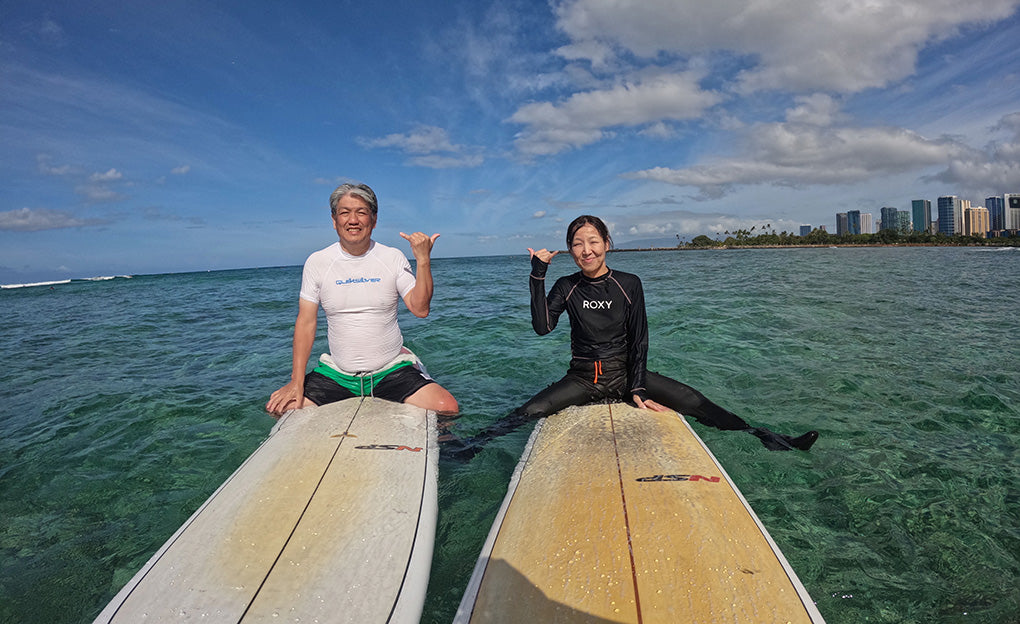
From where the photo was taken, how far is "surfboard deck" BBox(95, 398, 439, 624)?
2.20 meters

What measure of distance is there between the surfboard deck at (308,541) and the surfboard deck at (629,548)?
0.53 meters

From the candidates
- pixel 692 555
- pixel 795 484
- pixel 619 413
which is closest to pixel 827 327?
pixel 795 484

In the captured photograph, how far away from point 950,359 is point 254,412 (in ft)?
33.0

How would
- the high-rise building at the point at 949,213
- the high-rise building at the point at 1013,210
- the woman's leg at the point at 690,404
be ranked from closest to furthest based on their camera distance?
1. the woman's leg at the point at 690,404
2. the high-rise building at the point at 1013,210
3. the high-rise building at the point at 949,213

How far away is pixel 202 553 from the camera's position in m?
2.51

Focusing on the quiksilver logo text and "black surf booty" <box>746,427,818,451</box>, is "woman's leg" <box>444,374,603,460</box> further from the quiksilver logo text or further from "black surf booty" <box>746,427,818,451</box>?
the quiksilver logo text

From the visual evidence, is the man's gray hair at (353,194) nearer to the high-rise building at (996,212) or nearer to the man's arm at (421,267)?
the man's arm at (421,267)

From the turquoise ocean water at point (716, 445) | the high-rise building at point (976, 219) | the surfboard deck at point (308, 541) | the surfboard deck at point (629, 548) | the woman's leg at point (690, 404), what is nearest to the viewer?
the surfboard deck at point (629, 548)

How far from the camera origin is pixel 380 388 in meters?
4.52

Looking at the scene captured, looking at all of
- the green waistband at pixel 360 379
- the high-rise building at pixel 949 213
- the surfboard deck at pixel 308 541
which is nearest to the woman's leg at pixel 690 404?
the surfboard deck at pixel 308 541

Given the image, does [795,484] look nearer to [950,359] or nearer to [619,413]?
[619,413]

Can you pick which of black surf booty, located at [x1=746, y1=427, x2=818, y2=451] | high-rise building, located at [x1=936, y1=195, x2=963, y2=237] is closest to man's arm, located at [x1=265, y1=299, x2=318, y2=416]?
black surf booty, located at [x1=746, y1=427, x2=818, y2=451]

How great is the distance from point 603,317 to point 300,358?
2.81 meters

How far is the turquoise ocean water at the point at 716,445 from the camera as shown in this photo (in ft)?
9.67
